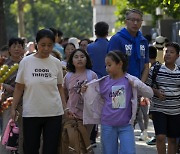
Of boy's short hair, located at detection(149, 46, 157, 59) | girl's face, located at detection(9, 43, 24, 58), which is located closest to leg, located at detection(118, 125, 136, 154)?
girl's face, located at detection(9, 43, 24, 58)

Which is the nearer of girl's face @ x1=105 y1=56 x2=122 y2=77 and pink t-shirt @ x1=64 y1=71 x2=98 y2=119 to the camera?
girl's face @ x1=105 y1=56 x2=122 y2=77

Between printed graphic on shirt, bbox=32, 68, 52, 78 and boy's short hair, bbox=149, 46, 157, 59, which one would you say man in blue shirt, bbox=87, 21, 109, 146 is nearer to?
boy's short hair, bbox=149, 46, 157, 59

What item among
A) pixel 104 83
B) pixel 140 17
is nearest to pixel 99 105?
pixel 104 83

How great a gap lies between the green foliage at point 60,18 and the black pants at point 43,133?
71.0 meters

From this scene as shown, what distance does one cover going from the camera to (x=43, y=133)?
26.3 feet

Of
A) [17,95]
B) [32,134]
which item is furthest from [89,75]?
[32,134]

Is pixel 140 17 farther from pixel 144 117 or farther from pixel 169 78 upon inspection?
pixel 144 117

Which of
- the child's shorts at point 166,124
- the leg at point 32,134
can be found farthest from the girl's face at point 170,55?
the leg at point 32,134

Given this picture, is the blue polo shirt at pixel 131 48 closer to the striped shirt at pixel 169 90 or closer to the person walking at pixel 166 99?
the person walking at pixel 166 99

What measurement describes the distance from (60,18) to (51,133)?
84.4 m

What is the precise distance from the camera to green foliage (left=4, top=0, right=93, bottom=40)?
84.3m

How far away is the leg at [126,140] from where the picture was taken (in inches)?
312

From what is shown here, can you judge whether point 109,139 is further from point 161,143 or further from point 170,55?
point 170,55

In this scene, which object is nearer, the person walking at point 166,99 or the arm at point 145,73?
the person walking at point 166,99
